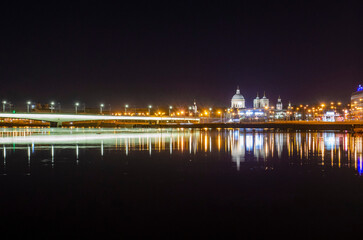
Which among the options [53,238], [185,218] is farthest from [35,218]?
[185,218]

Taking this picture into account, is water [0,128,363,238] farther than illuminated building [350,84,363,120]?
No

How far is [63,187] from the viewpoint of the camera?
11.3 m

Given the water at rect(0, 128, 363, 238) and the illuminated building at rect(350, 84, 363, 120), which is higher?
the illuminated building at rect(350, 84, 363, 120)

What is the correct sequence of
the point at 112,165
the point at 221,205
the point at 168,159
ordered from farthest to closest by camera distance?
the point at 168,159 → the point at 112,165 → the point at 221,205

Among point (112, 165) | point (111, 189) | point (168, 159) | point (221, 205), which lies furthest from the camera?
point (168, 159)

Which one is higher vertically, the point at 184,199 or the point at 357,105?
the point at 357,105

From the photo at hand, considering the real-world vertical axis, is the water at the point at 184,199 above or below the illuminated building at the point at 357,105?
below

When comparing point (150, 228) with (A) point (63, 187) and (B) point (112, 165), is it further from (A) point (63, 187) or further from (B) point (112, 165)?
(B) point (112, 165)

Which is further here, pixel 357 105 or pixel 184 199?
pixel 357 105

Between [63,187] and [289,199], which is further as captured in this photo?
[63,187]

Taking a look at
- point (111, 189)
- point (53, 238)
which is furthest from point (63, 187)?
point (53, 238)

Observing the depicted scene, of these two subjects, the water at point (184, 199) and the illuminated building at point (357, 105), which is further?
the illuminated building at point (357, 105)

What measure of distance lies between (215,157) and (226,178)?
20.7 ft

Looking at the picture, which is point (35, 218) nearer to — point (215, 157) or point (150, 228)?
point (150, 228)
